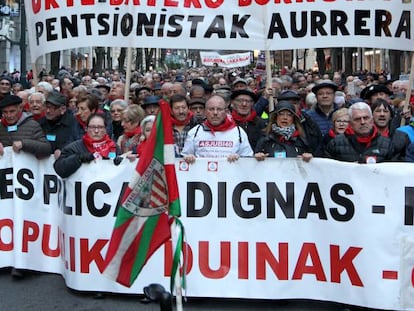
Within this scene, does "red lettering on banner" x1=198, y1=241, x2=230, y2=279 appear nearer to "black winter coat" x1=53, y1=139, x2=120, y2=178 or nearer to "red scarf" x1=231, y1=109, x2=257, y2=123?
"black winter coat" x1=53, y1=139, x2=120, y2=178

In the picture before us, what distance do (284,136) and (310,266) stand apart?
1.14 metres

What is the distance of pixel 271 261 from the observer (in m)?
5.74

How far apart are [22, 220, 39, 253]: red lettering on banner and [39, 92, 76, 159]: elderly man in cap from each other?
45.6 inches

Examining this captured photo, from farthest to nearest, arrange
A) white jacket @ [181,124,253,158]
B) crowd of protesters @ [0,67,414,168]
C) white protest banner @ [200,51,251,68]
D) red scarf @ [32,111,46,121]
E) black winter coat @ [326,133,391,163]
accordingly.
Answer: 1. white protest banner @ [200,51,251,68]
2. red scarf @ [32,111,46,121]
3. white jacket @ [181,124,253,158]
4. crowd of protesters @ [0,67,414,168]
5. black winter coat @ [326,133,391,163]

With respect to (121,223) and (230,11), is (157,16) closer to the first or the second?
(230,11)

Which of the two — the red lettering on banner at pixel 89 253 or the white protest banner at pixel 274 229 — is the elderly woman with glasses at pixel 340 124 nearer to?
the white protest banner at pixel 274 229

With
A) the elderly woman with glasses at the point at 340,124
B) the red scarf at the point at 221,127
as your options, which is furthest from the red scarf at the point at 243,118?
the red scarf at the point at 221,127

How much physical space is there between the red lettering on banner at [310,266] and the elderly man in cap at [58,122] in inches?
117

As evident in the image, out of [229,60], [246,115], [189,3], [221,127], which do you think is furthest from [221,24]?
[229,60]

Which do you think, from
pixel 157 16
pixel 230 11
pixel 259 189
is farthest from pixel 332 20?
pixel 259 189

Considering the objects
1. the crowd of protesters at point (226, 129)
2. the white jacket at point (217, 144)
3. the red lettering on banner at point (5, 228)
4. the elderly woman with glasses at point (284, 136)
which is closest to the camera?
the crowd of protesters at point (226, 129)

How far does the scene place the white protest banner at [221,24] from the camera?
719 cm

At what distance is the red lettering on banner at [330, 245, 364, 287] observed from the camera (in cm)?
549

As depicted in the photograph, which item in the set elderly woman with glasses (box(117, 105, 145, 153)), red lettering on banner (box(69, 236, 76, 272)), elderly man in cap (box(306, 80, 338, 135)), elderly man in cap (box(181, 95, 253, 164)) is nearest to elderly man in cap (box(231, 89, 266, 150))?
elderly man in cap (box(306, 80, 338, 135))
